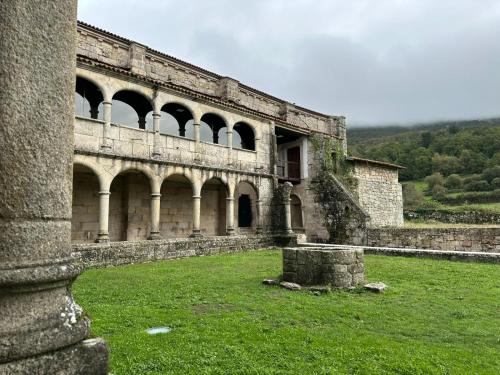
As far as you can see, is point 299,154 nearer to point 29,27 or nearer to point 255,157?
point 255,157

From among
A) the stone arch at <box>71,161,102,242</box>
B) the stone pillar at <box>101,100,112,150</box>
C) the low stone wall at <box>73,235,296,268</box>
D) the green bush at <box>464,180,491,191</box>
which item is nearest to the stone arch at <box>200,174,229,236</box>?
the low stone wall at <box>73,235,296,268</box>

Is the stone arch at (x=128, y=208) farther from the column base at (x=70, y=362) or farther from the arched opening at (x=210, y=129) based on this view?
the column base at (x=70, y=362)

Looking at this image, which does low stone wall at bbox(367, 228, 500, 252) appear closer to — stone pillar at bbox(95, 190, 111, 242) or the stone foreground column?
stone pillar at bbox(95, 190, 111, 242)

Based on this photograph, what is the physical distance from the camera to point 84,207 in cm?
1362

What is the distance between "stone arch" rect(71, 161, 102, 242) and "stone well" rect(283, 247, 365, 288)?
30.1 feet

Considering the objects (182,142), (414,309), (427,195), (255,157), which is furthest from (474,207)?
(414,309)

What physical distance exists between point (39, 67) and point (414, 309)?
541 cm

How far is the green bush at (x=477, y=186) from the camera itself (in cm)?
4262

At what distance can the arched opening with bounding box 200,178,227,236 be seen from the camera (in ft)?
58.7

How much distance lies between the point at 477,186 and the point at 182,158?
41.6 m

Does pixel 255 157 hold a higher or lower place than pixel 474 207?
higher

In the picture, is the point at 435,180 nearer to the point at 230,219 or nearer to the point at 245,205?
the point at 245,205

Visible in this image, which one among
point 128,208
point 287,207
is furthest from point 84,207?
point 287,207

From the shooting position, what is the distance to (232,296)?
606cm
